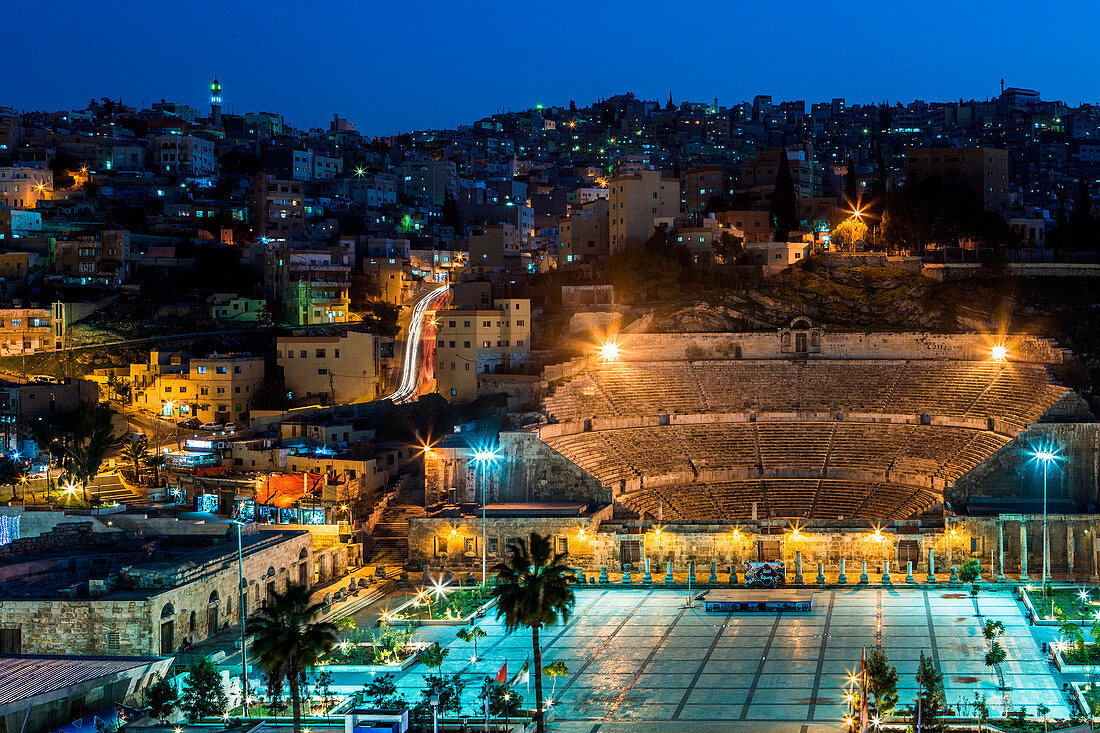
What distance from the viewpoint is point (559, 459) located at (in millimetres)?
48750

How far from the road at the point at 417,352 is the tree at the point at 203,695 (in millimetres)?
34667

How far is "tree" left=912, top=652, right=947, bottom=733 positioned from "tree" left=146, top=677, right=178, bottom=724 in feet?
→ 54.4

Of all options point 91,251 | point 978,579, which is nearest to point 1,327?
point 91,251

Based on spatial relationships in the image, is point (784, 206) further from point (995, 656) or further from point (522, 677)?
point (522, 677)

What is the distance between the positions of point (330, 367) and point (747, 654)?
127 ft

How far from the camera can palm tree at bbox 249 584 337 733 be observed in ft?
84.3

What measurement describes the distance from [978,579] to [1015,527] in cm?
240

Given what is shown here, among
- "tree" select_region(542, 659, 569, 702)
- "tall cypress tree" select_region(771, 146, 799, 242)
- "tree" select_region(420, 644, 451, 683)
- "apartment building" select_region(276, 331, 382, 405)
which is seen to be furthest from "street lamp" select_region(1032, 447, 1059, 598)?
"apartment building" select_region(276, 331, 382, 405)

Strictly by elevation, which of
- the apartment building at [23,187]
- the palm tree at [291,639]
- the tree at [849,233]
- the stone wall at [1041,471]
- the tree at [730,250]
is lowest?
the palm tree at [291,639]

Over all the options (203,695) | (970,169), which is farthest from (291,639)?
(970,169)

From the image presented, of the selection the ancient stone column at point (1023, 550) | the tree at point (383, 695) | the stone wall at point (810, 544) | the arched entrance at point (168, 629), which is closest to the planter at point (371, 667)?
the tree at point (383, 695)

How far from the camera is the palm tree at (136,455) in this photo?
55062mm

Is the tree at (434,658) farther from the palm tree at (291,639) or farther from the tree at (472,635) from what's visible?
the palm tree at (291,639)

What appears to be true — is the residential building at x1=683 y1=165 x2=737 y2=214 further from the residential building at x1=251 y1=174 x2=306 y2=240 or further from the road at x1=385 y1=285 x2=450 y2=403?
the residential building at x1=251 y1=174 x2=306 y2=240
